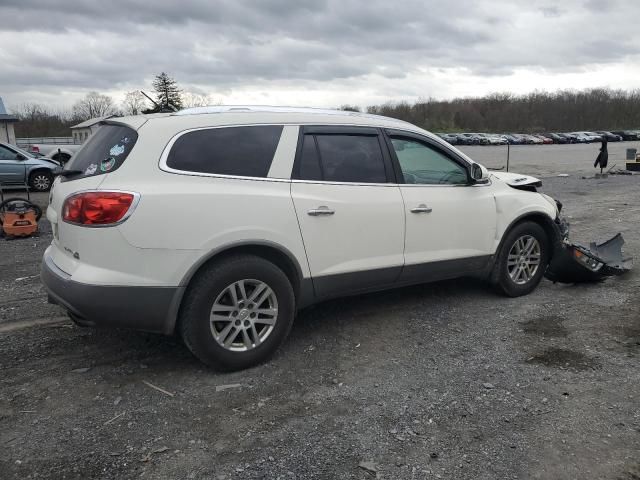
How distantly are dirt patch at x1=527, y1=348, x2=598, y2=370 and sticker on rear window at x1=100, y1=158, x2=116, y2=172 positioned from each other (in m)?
3.24

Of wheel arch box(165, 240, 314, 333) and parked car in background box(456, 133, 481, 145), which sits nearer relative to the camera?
wheel arch box(165, 240, 314, 333)

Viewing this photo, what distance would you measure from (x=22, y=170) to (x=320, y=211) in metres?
13.8

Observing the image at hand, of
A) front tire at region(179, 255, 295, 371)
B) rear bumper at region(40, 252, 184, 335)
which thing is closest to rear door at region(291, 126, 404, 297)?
front tire at region(179, 255, 295, 371)

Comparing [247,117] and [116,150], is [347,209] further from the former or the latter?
[116,150]

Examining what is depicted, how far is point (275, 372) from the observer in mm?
3932

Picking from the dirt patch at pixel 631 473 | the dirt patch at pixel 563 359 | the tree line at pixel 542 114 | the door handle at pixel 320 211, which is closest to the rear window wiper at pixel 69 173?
the door handle at pixel 320 211

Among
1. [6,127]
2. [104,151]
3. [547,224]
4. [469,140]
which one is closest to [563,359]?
[547,224]

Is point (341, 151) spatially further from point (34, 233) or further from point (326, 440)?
point (34, 233)

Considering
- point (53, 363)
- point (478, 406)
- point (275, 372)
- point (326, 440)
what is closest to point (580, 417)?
point (478, 406)

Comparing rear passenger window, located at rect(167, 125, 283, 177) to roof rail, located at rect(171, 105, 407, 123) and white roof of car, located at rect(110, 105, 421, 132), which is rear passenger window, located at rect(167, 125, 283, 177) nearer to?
white roof of car, located at rect(110, 105, 421, 132)

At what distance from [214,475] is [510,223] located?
12.1 ft

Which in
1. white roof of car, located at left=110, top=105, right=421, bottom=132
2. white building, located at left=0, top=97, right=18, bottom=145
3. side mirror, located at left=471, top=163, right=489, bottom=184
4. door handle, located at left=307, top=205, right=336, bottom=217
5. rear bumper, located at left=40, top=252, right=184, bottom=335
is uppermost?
white building, located at left=0, top=97, right=18, bottom=145

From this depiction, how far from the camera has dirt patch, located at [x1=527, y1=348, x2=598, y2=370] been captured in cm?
402

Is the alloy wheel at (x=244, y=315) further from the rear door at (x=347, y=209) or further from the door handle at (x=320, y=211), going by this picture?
the door handle at (x=320, y=211)
